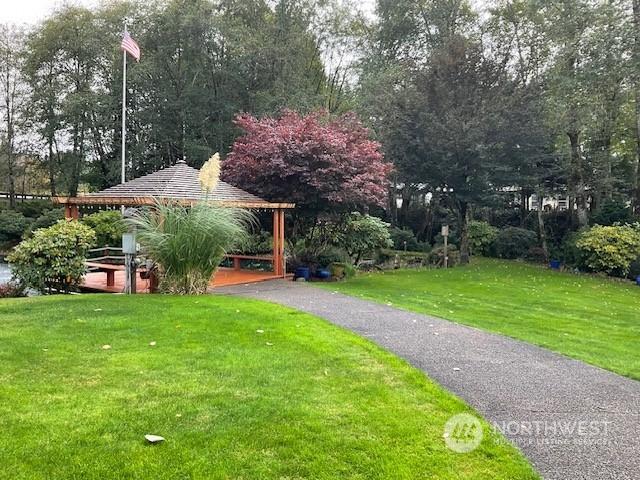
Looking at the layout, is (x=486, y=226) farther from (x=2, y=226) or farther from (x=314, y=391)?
(x=2, y=226)

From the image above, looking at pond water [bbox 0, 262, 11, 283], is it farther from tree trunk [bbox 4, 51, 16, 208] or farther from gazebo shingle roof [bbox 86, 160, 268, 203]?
tree trunk [bbox 4, 51, 16, 208]

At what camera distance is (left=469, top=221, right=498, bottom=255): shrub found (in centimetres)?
1959

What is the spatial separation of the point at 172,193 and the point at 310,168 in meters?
3.37

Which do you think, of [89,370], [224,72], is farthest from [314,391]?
[224,72]

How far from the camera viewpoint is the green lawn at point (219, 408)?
2.61 metres

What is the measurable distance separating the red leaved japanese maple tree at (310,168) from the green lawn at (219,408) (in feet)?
22.4

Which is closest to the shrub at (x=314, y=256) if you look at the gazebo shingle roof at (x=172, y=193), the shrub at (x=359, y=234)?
the shrub at (x=359, y=234)

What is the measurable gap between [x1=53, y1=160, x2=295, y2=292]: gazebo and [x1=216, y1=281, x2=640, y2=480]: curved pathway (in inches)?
188

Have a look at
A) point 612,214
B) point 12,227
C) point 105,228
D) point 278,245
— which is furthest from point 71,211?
point 612,214

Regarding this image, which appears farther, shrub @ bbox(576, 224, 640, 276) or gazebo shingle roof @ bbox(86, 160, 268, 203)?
shrub @ bbox(576, 224, 640, 276)

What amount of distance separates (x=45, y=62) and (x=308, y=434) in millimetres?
27363

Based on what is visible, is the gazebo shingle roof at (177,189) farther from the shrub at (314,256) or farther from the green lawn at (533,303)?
the green lawn at (533,303)

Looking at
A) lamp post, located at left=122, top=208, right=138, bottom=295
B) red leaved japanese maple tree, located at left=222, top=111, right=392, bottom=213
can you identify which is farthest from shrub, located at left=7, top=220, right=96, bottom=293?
red leaved japanese maple tree, located at left=222, top=111, right=392, bottom=213

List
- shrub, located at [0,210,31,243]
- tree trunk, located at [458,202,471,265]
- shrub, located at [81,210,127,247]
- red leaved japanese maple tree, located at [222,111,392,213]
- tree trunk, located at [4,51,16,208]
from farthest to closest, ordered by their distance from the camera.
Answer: tree trunk, located at [4,51,16,208] < shrub, located at [0,210,31,243] < shrub, located at [81,210,127,247] < tree trunk, located at [458,202,471,265] < red leaved japanese maple tree, located at [222,111,392,213]
